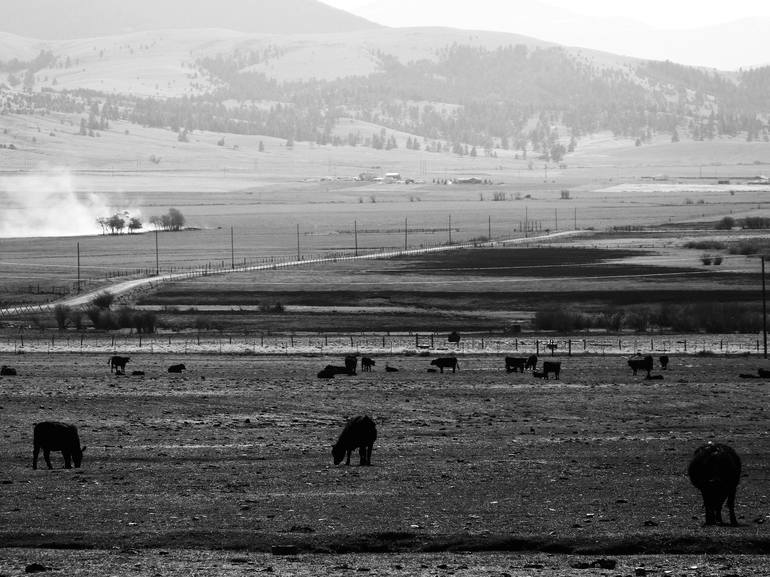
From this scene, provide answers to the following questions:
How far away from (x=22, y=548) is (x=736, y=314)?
48.9m

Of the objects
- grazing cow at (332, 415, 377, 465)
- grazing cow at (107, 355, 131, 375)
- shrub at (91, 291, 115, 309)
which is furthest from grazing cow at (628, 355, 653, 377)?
shrub at (91, 291, 115, 309)

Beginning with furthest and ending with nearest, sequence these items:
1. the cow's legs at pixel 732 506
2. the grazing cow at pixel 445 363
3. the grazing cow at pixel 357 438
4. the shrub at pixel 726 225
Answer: the shrub at pixel 726 225 < the grazing cow at pixel 445 363 < the grazing cow at pixel 357 438 < the cow's legs at pixel 732 506

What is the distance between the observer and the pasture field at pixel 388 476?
17.0 meters

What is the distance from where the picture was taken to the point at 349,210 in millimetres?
198500

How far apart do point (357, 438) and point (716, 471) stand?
25.5ft

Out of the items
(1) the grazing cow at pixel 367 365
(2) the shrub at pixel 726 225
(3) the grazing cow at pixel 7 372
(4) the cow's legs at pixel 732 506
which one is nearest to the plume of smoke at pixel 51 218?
(2) the shrub at pixel 726 225

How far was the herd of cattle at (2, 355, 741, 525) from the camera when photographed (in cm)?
1719

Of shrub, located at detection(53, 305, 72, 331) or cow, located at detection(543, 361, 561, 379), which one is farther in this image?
shrub, located at detection(53, 305, 72, 331)

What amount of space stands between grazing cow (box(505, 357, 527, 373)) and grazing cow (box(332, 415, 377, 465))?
1952 centimetres

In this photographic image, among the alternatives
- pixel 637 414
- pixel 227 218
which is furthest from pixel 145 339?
pixel 227 218

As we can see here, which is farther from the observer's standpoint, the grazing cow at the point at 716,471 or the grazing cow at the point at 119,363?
the grazing cow at the point at 119,363

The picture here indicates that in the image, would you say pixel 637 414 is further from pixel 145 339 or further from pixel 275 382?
pixel 145 339

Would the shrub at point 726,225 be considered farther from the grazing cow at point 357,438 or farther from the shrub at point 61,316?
the grazing cow at point 357,438

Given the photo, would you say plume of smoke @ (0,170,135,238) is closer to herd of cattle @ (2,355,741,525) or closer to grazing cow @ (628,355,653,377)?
grazing cow @ (628,355,653,377)
